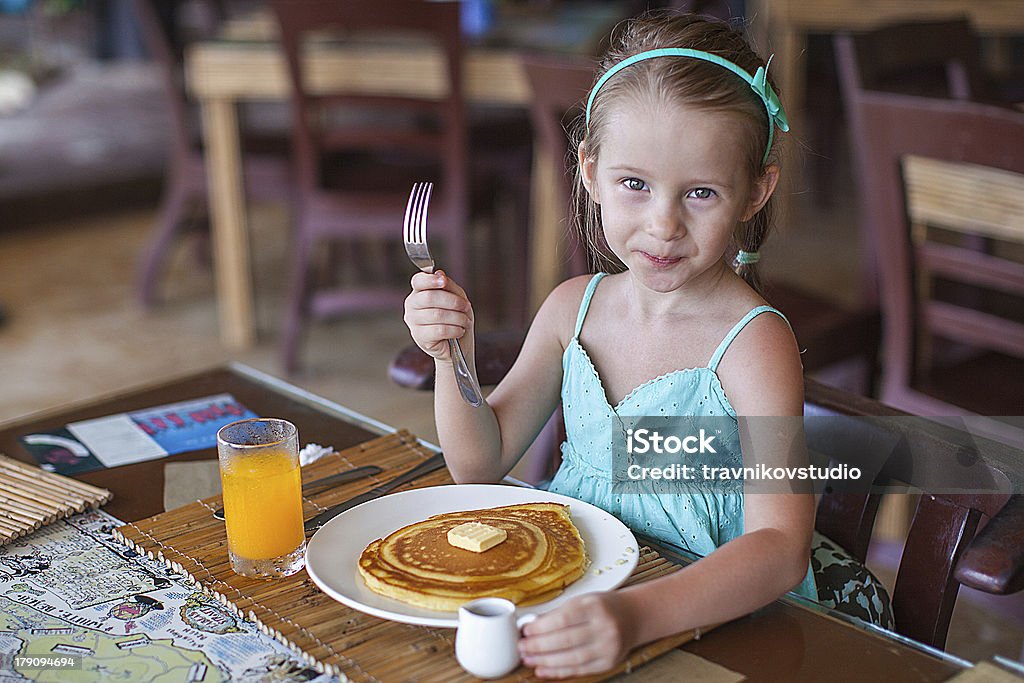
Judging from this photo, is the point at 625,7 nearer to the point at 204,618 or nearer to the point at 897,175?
the point at 897,175

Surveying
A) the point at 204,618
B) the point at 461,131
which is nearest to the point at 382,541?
the point at 204,618

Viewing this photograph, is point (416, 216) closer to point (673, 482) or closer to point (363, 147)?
point (673, 482)

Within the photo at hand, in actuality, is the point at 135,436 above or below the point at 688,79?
below

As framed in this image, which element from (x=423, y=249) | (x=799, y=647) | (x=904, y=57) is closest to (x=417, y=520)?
(x=423, y=249)

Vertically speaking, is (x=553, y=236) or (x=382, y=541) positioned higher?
(x=382, y=541)

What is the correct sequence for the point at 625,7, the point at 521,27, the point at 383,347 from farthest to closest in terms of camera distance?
the point at 625,7, the point at 521,27, the point at 383,347

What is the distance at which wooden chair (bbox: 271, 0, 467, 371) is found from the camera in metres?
2.80

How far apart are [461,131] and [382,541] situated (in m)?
2.17

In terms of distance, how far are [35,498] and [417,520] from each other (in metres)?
0.39

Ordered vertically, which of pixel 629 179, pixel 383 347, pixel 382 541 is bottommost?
pixel 383 347

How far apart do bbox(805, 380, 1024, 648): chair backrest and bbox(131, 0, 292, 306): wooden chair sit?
2.53m

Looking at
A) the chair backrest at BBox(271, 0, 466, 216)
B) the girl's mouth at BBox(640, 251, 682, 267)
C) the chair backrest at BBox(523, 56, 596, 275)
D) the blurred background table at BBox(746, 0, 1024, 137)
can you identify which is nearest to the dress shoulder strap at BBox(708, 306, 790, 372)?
the girl's mouth at BBox(640, 251, 682, 267)

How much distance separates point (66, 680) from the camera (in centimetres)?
84

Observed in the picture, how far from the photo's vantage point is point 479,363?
4.67 feet
